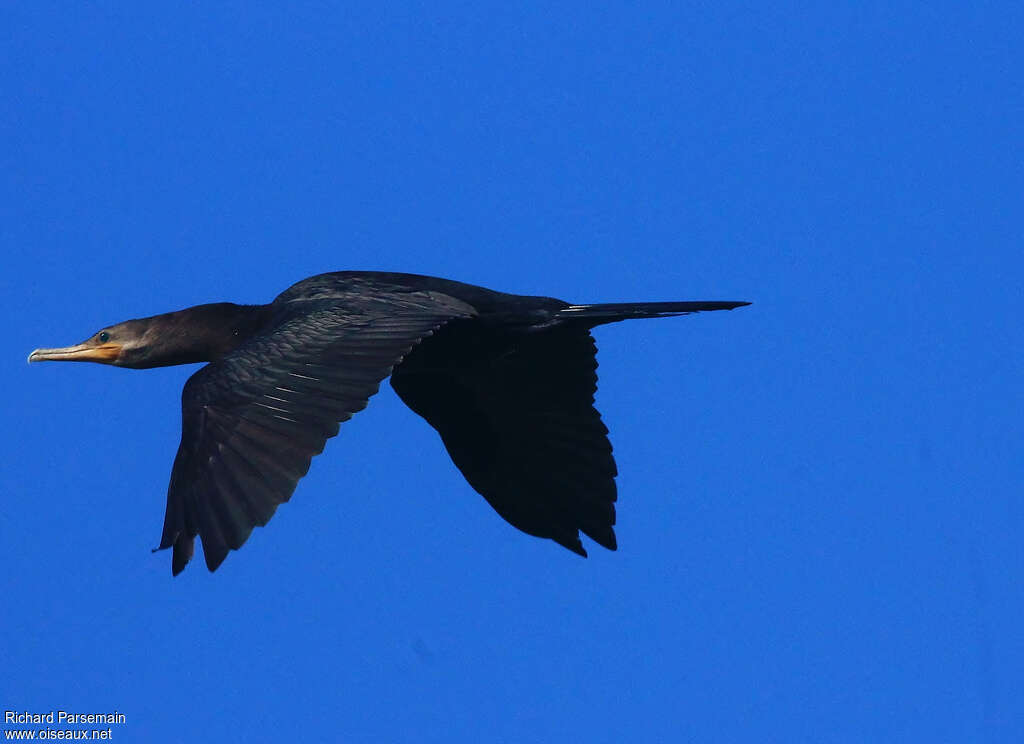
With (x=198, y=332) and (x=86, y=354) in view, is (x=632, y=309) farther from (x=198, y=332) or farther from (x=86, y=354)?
(x=86, y=354)

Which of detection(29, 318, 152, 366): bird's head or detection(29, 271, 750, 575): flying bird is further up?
detection(29, 318, 152, 366): bird's head

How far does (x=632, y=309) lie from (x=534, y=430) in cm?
119

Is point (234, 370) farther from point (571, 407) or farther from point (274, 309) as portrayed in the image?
point (571, 407)

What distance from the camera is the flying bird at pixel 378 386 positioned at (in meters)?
6.09

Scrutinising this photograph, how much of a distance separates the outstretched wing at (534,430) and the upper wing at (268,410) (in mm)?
1233

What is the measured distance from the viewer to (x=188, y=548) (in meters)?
5.95

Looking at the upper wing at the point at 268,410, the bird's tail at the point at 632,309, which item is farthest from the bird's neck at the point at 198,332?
the bird's tail at the point at 632,309

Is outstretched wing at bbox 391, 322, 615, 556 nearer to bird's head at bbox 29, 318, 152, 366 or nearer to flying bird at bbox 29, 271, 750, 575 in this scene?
flying bird at bbox 29, 271, 750, 575

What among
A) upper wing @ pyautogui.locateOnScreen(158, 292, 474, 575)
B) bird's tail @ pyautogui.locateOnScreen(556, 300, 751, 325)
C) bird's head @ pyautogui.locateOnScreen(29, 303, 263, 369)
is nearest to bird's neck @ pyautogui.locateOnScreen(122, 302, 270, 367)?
bird's head @ pyautogui.locateOnScreen(29, 303, 263, 369)

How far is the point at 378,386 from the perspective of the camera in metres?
6.36

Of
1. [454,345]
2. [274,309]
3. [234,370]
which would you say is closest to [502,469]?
[454,345]

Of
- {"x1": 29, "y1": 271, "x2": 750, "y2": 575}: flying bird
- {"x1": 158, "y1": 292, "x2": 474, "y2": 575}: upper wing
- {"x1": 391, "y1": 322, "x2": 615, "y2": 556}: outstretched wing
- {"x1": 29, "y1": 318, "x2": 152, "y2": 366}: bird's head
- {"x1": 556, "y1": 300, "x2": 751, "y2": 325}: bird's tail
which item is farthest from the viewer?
{"x1": 391, "y1": 322, "x2": 615, "y2": 556}: outstretched wing

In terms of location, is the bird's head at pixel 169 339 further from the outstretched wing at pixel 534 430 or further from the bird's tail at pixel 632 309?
the bird's tail at pixel 632 309

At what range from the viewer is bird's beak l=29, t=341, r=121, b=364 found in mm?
7957
